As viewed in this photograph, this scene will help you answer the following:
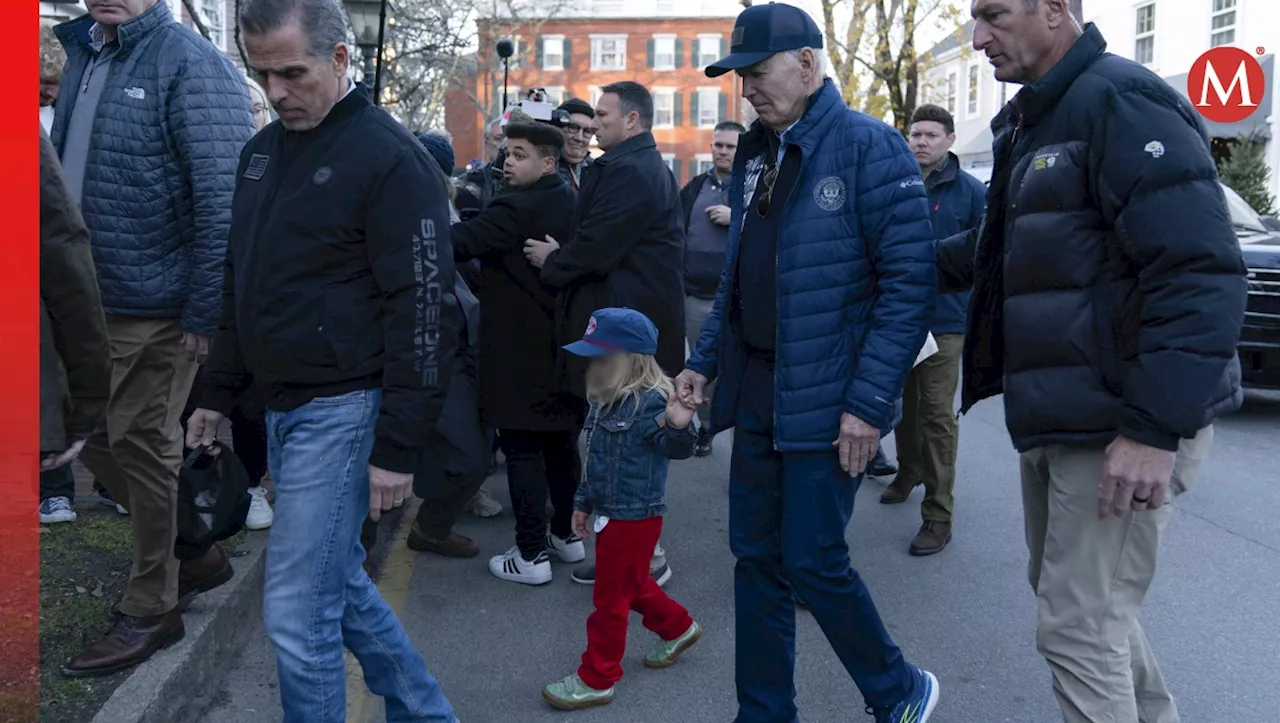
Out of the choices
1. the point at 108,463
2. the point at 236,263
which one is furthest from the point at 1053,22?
the point at 108,463

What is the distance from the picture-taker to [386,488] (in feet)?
9.76

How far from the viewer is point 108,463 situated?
13.8ft

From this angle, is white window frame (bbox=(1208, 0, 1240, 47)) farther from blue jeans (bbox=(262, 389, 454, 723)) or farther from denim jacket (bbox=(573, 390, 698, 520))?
blue jeans (bbox=(262, 389, 454, 723))

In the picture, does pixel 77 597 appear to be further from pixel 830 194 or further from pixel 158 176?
pixel 830 194

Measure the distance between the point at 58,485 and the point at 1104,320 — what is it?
16.0ft

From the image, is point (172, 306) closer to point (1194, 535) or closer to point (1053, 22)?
point (1053, 22)

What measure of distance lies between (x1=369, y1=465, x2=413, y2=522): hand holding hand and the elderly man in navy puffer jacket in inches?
49.2

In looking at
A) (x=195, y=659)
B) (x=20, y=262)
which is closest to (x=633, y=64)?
(x=195, y=659)

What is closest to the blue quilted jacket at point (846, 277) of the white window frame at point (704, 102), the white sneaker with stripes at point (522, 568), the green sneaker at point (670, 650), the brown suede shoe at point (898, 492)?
the green sneaker at point (670, 650)

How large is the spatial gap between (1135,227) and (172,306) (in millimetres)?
2970

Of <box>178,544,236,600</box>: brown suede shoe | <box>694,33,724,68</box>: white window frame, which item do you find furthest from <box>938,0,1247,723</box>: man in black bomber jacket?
<box>694,33,724,68</box>: white window frame

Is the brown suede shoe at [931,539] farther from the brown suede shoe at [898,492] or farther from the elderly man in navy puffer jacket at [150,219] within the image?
the elderly man in navy puffer jacket at [150,219]

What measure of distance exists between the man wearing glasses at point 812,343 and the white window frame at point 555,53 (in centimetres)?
6399

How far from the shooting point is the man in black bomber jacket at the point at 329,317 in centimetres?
292
